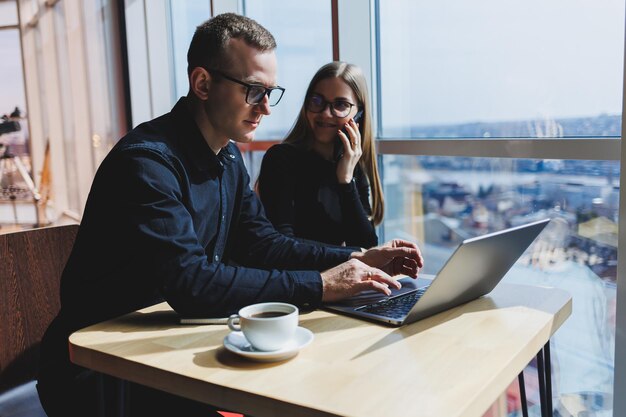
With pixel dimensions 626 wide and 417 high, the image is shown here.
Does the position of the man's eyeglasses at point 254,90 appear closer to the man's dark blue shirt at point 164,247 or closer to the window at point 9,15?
the man's dark blue shirt at point 164,247

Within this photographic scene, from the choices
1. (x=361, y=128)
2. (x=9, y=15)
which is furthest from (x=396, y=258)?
(x=9, y=15)

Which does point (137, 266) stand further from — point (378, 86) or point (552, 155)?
point (378, 86)

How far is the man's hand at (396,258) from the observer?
1.41 meters

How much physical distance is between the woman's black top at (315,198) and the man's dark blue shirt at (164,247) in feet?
1.75

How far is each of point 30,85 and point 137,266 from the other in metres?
4.74

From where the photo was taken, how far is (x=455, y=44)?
2.12 meters

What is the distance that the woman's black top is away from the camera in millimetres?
2074

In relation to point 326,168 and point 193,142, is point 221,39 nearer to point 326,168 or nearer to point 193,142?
point 193,142

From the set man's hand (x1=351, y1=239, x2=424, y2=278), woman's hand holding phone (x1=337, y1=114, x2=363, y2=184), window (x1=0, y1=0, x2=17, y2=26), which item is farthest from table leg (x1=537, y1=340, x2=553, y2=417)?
window (x1=0, y1=0, x2=17, y2=26)

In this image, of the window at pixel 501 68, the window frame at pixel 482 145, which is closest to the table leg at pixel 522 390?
A: the window frame at pixel 482 145

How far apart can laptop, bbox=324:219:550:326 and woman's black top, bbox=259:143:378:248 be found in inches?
31.5

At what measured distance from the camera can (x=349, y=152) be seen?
2102 mm

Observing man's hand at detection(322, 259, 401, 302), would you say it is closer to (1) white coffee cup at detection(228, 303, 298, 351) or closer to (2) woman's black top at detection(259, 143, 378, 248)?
(1) white coffee cup at detection(228, 303, 298, 351)

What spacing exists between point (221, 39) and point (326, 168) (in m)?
0.86
